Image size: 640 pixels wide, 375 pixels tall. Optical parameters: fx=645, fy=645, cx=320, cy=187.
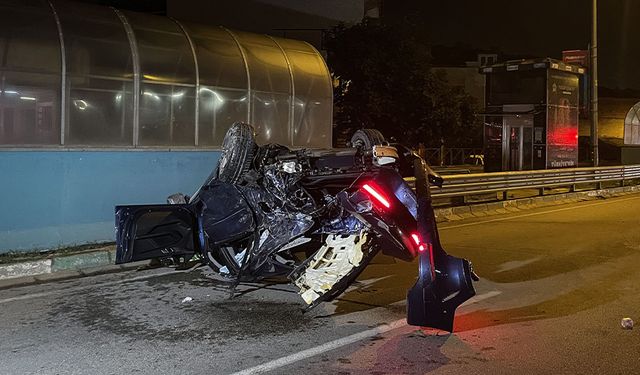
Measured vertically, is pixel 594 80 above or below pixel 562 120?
above

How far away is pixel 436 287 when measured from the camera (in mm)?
5645

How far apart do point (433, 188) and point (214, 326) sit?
353 inches

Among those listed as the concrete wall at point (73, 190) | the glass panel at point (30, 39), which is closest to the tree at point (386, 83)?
the concrete wall at point (73, 190)

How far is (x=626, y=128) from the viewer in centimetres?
3369

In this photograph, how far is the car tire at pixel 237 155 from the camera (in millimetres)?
7348

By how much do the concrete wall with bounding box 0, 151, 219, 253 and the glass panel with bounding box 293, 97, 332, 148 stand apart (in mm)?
2657

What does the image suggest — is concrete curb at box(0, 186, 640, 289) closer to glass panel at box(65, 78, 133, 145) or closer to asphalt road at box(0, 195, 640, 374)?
asphalt road at box(0, 195, 640, 374)

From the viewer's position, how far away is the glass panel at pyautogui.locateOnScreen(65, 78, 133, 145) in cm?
962

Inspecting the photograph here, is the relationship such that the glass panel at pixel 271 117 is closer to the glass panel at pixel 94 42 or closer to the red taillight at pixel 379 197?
the glass panel at pixel 94 42

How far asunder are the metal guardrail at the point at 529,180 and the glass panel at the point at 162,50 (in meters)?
5.83

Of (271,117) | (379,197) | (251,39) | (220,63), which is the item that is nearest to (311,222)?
(379,197)

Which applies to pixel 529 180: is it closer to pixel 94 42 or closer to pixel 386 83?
pixel 386 83

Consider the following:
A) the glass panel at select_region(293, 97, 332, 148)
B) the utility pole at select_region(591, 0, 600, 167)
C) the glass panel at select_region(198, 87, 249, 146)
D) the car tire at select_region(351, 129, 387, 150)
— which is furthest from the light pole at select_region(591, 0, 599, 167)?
the car tire at select_region(351, 129, 387, 150)

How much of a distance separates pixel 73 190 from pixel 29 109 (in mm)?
1329
